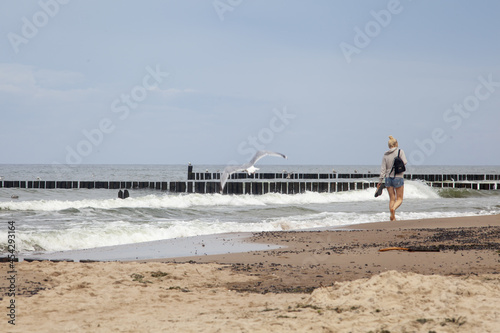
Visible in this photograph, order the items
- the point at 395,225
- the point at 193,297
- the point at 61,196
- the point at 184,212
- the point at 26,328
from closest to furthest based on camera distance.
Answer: the point at 26,328 < the point at 193,297 < the point at 395,225 < the point at 184,212 < the point at 61,196

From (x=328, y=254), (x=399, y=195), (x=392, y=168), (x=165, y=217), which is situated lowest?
(x=165, y=217)

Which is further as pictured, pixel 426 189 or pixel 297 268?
pixel 426 189

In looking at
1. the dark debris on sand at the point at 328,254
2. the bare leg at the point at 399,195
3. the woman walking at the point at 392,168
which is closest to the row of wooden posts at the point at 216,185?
the bare leg at the point at 399,195

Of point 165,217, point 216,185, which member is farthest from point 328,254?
point 216,185

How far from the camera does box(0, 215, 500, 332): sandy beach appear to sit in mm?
4102

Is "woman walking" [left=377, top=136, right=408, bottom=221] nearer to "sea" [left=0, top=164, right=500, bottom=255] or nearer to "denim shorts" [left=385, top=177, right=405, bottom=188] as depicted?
"denim shorts" [left=385, top=177, right=405, bottom=188]

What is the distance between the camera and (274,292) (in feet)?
18.3

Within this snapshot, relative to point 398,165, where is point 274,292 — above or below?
below

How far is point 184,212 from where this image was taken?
19.8 m

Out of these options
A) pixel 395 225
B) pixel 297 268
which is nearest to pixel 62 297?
pixel 297 268

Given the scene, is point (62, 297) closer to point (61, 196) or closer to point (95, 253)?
point (95, 253)

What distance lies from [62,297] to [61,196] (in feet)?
92.9

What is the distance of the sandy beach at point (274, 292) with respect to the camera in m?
4.10

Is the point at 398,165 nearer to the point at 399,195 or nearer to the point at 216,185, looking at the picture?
the point at 399,195
